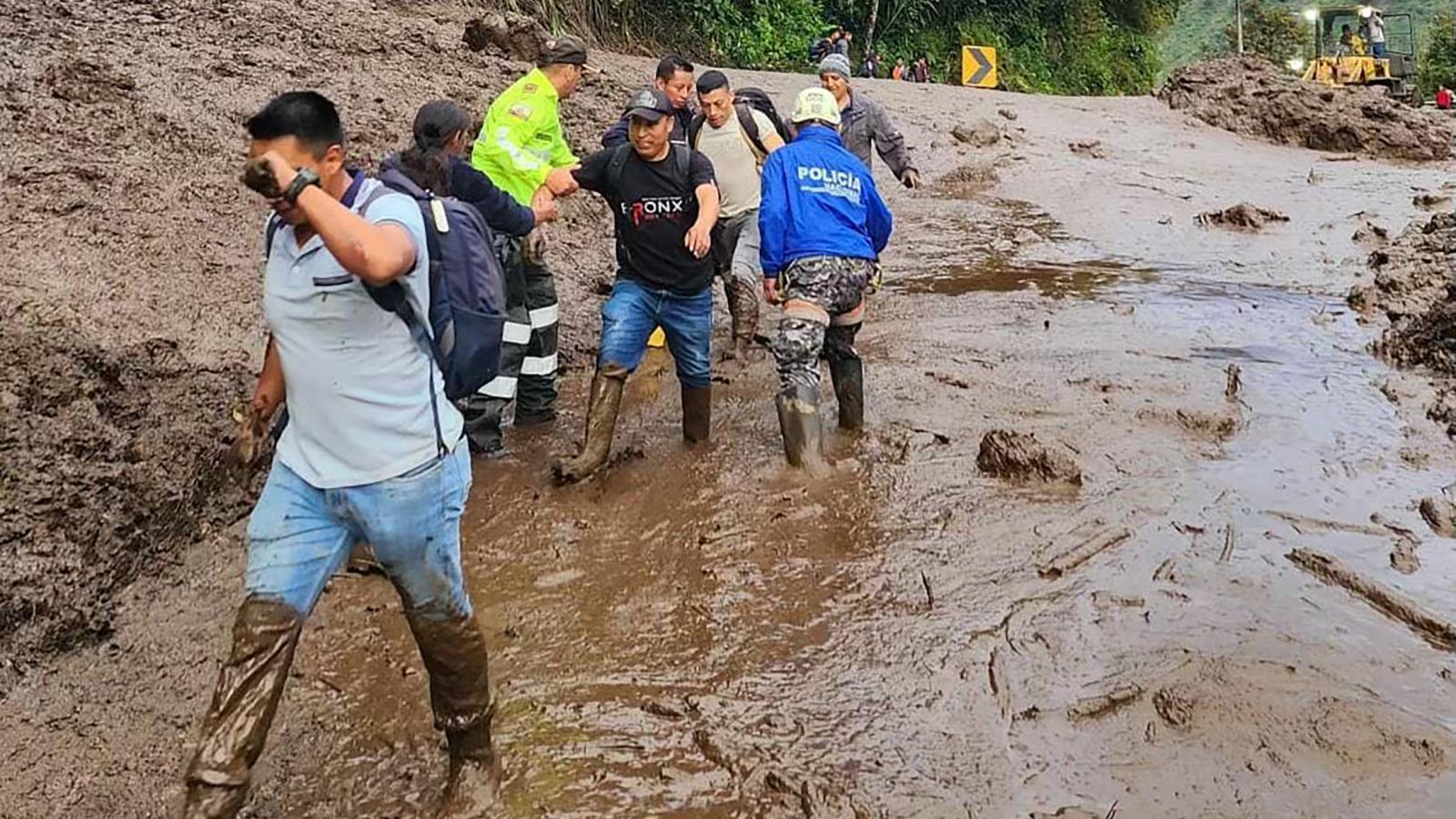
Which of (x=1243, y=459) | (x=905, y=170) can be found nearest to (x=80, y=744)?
(x=1243, y=459)

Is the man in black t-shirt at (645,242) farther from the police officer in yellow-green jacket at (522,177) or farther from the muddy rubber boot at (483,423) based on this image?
the muddy rubber boot at (483,423)

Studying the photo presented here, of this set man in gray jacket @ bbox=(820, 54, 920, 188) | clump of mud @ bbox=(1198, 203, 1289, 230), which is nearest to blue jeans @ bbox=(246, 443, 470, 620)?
man in gray jacket @ bbox=(820, 54, 920, 188)

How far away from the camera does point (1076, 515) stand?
17.4ft

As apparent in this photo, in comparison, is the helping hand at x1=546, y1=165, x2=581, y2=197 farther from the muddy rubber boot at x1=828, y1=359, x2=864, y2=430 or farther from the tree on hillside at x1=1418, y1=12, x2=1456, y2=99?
the tree on hillside at x1=1418, y1=12, x2=1456, y2=99

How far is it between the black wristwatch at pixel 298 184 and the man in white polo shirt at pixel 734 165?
4431 millimetres

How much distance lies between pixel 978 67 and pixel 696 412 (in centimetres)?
2115

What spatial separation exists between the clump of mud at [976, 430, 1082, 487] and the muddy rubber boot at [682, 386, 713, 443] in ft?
4.52

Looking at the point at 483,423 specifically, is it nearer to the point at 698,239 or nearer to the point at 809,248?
the point at 698,239

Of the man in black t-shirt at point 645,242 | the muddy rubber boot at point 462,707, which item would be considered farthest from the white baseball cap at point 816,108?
the muddy rubber boot at point 462,707

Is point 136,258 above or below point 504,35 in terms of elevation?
below

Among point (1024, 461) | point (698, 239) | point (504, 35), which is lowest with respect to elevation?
point (1024, 461)

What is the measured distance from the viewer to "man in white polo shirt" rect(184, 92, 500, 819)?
2871 mm

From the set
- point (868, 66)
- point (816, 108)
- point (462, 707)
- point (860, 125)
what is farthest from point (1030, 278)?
point (868, 66)

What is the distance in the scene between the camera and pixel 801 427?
19.1 feet
